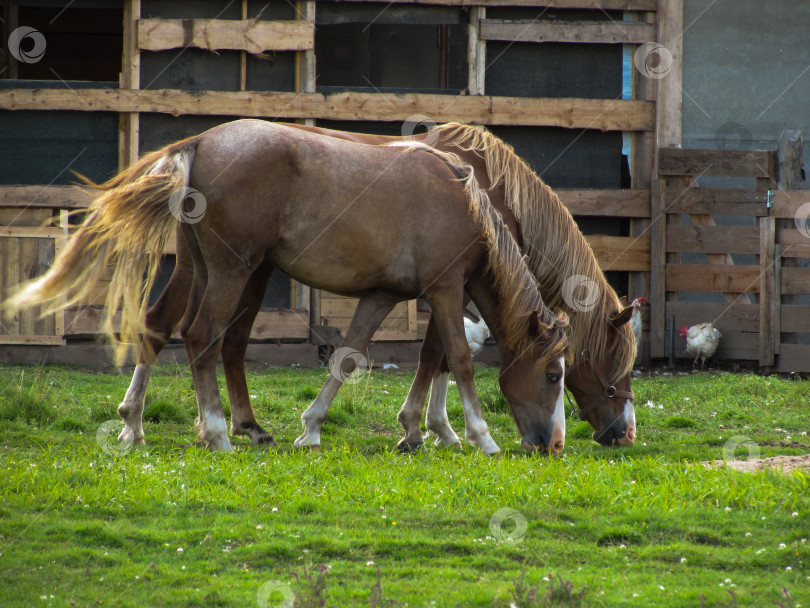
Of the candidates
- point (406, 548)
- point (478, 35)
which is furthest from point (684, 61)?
point (406, 548)

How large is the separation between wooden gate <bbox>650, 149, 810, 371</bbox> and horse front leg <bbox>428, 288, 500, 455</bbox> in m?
5.75

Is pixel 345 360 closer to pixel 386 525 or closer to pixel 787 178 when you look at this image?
pixel 386 525

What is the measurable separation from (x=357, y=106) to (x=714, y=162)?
4.39m

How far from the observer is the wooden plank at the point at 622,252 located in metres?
10.7

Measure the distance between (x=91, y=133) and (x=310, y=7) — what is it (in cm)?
301

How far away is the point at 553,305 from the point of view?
604 cm

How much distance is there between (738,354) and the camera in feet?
34.1

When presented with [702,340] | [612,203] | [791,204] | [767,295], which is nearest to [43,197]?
[612,203]

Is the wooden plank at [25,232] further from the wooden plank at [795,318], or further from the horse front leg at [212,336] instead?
the wooden plank at [795,318]

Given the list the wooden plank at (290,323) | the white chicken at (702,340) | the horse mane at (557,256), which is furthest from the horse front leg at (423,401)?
the white chicken at (702,340)

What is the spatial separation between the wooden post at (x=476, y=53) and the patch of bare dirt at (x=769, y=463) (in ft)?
21.2

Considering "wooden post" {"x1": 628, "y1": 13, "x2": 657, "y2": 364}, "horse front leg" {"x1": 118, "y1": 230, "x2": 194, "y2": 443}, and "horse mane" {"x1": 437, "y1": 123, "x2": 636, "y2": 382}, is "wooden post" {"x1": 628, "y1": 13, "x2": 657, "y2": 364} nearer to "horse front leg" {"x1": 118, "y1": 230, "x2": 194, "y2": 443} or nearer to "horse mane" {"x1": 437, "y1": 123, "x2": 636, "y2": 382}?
"horse mane" {"x1": 437, "y1": 123, "x2": 636, "y2": 382}

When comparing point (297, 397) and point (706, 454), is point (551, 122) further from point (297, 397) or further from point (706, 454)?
point (706, 454)

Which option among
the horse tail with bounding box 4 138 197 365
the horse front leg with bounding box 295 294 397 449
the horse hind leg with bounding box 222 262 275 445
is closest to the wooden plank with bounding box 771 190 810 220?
the horse front leg with bounding box 295 294 397 449
